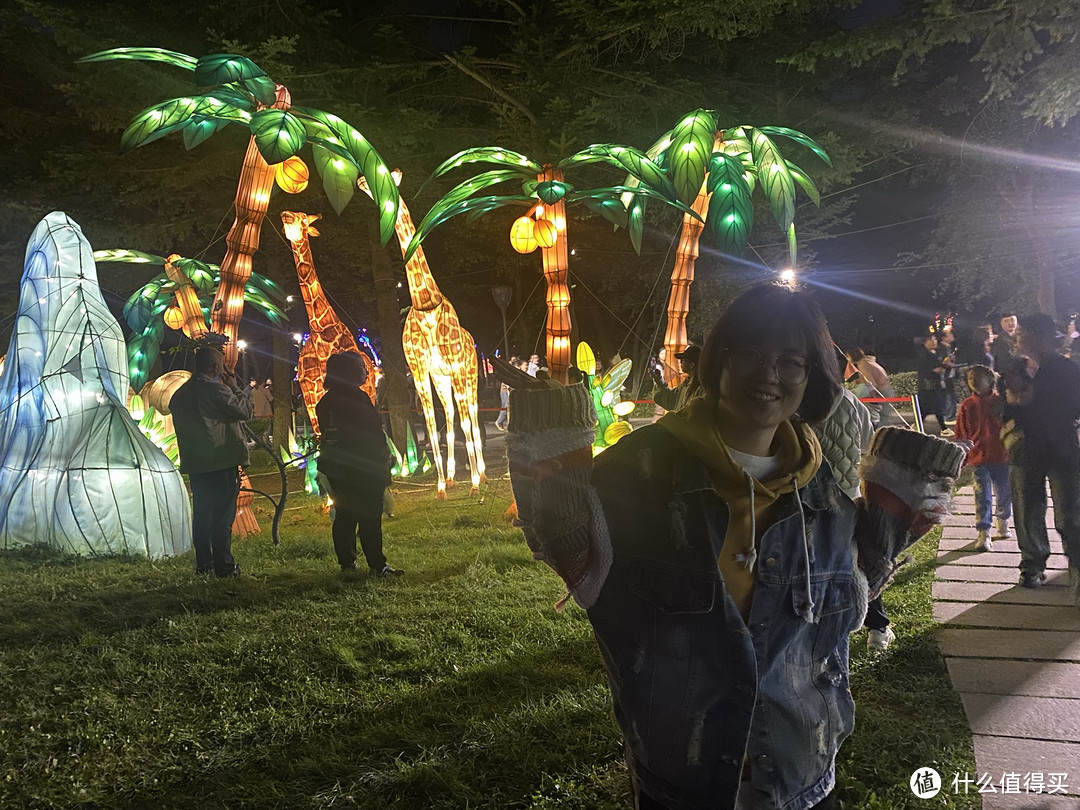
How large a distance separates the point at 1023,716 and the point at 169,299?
32.0 ft

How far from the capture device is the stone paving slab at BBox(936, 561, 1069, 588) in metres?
5.12

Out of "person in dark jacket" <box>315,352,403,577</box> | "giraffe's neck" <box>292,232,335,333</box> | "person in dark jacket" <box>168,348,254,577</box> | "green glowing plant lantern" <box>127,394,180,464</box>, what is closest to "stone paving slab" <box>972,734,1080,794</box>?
"person in dark jacket" <box>315,352,403,577</box>

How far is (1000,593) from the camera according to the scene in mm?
4887

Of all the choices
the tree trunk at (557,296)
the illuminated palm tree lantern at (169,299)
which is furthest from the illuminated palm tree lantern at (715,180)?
→ the illuminated palm tree lantern at (169,299)

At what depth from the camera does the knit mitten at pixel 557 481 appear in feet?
4.50

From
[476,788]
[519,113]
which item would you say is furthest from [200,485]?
[519,113]

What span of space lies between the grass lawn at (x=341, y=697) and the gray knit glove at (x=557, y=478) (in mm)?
1759

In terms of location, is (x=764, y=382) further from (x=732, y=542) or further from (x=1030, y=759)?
(x=1030, y=759)

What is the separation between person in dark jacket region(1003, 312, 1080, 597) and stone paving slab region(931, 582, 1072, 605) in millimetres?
102

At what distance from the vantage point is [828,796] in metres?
1.65

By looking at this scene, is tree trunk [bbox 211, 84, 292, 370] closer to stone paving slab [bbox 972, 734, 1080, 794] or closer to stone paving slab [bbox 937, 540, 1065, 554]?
stone paving slab [bbox 972, 734, 1080, 794]

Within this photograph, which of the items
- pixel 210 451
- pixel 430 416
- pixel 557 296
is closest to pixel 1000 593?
pixel 557 296

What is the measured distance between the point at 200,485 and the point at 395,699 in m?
2.96

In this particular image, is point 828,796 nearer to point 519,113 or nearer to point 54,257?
point 54,257
